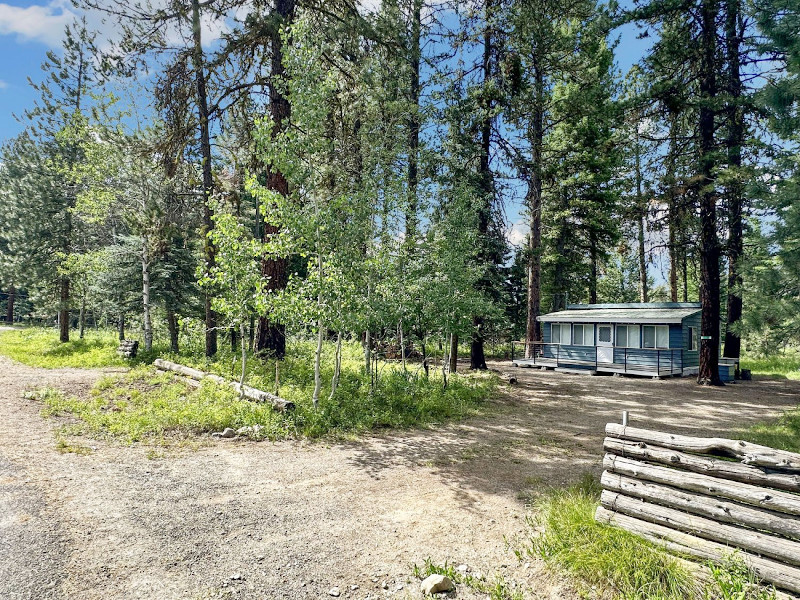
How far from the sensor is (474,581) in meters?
3.86

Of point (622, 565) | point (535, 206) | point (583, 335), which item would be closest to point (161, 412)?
point (622, 565)

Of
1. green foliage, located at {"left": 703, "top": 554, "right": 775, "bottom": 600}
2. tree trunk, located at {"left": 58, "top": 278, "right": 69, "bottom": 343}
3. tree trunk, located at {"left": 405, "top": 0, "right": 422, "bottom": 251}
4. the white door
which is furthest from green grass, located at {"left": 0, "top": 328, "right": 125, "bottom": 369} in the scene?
the white door

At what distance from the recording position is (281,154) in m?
9.35

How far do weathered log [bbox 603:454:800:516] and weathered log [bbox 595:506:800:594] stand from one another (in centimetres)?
40

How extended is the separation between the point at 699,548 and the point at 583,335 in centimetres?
2221

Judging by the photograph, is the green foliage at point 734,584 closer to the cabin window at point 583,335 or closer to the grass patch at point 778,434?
the grass patch at point 778,434

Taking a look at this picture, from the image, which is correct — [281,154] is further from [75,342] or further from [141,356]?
[75,342]

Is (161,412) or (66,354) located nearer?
(161,412)

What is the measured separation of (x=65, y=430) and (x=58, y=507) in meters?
3.53

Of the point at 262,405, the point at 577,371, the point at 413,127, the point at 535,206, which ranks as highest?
the point at 413,127

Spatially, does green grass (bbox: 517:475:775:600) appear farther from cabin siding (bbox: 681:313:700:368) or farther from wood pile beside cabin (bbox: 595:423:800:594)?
cabin siding (bbox: 681:313:700:368)

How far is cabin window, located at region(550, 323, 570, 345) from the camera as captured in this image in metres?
25.1

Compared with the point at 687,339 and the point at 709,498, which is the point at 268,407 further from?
the point at 687,339

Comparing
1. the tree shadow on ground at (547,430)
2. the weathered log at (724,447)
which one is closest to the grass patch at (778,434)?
the tree shadow on ground at (547,430)
